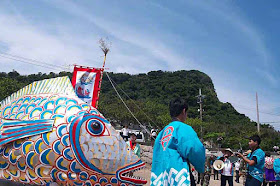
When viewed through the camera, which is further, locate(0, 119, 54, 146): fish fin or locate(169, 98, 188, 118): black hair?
locate(0, 119, 54, 146): fish fin

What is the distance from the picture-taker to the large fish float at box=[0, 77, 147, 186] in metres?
5.19

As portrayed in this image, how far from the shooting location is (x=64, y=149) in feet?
17.0

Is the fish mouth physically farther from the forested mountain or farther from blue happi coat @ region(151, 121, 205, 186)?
the forested mountain

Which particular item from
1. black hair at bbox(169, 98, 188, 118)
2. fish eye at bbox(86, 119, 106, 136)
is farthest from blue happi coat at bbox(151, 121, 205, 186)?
fish eye at bbox(86, 119, 106, 136)

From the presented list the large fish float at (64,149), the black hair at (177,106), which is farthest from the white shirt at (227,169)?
the black hair at (177,106)

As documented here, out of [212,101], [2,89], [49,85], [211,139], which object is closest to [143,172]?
[49,85]

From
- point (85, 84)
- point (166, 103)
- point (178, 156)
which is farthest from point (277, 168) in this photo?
point (166, 103)

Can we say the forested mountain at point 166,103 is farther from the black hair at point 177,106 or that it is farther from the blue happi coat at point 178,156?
the blue happi coat at point 178,156

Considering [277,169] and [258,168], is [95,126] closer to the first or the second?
[258,168]

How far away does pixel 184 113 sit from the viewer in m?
3.41

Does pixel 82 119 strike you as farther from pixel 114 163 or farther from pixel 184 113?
pixel 184 113

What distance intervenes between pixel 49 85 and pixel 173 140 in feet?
12.4

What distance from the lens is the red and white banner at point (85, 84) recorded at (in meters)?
8.36

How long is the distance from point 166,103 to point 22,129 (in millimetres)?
53070
